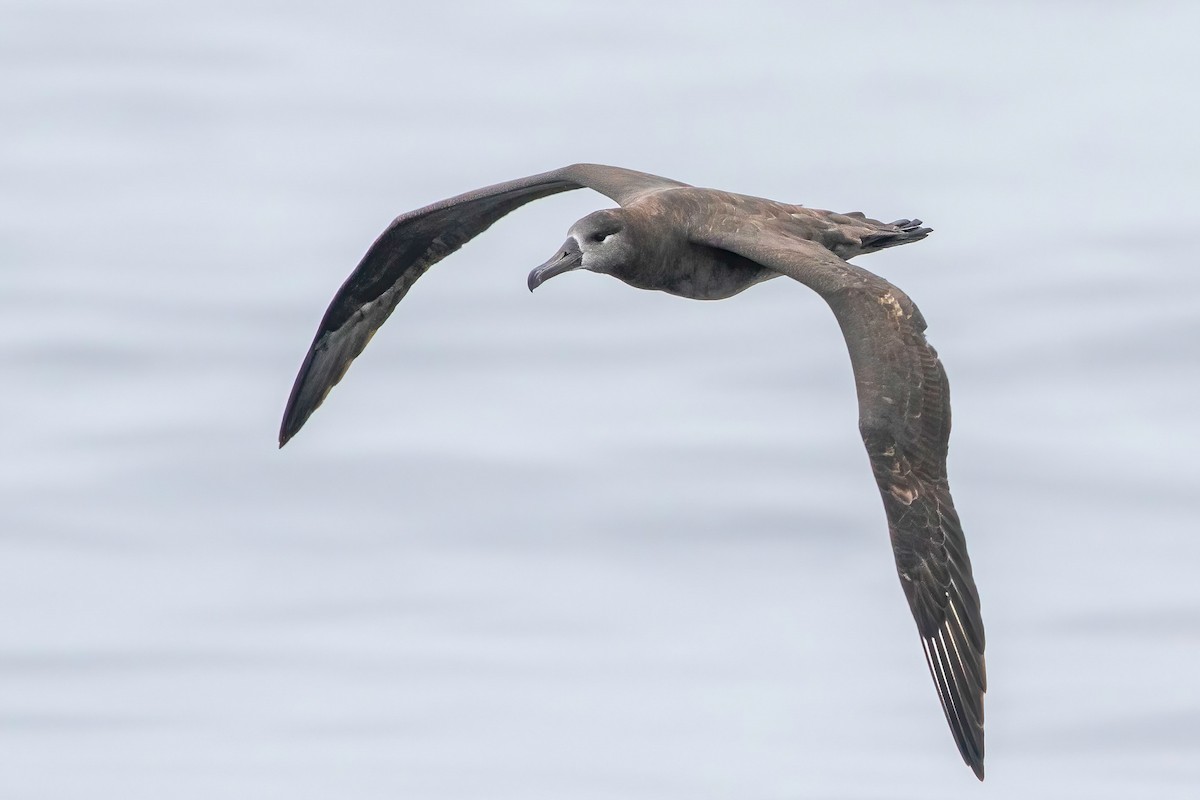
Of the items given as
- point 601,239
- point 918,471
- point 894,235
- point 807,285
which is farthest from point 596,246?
point 918,471

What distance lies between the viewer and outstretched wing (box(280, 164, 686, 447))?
18906 mm

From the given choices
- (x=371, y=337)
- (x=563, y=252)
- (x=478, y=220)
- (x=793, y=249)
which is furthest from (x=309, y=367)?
(x=793, y=249)

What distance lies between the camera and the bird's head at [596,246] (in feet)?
57.1

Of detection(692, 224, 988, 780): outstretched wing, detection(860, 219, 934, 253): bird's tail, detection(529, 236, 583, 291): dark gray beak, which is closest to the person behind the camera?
detection(692, 224, 988, 780): outstretched wing

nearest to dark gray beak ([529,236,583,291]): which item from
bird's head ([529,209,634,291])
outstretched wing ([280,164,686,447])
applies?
bird's head ([529,209,634,291])

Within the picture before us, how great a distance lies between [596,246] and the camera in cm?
1744

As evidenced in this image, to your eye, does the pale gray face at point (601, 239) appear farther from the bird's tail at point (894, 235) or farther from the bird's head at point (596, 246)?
the bird's tail at point (894, 235)

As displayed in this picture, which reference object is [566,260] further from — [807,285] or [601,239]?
[807,285]

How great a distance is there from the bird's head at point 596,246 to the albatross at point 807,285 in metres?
0.01

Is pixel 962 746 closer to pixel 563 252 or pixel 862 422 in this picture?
pixel 862 422

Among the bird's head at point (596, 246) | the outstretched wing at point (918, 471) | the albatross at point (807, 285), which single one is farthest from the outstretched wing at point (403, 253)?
the outstretched wing at point (918, 471)

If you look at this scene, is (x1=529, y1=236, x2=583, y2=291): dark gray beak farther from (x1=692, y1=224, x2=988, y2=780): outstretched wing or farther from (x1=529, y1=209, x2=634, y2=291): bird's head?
(x1=692, y1=224, x2=988, y2=780): outstretched wing

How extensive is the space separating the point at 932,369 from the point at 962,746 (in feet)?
8.37

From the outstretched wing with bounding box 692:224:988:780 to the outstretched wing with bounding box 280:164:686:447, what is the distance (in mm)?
3006
